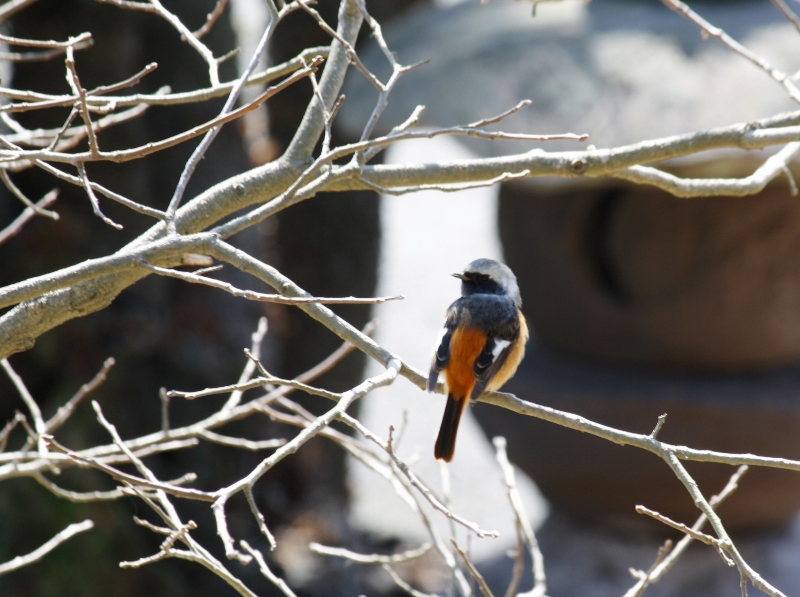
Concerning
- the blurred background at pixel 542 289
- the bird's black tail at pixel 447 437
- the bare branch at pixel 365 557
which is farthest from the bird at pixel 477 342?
the blurred background at pixel 542 289

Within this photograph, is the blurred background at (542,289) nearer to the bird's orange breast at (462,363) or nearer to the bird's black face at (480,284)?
the bird's black face at (480,284)

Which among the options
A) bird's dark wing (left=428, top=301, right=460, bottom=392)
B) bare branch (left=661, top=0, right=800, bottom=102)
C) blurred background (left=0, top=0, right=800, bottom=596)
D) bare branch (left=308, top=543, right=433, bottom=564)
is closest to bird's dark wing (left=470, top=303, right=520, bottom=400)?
bird's dark wing (left=428, top=301, right=460, bottom=392)

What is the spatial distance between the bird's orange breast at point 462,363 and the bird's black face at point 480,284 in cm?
36

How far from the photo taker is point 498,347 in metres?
3.35

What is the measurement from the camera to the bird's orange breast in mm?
3227

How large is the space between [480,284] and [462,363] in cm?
53

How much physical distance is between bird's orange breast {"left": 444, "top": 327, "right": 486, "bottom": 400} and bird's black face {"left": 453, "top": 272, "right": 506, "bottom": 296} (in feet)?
1.19

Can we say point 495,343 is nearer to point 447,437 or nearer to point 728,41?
point 447,437

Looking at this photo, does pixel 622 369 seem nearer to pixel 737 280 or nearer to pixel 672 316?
pixel 672 316

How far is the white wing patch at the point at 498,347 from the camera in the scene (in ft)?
10.7

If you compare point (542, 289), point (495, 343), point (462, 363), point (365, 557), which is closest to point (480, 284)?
point (495, 343)

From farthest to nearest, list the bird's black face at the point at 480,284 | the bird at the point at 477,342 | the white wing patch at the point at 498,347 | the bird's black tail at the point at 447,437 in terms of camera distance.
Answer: the bird's black face at the point at 480,284, the white wing patch at the point at 498,347, the bird at the point at 477,342, the bird's black tail at the point at 447,437

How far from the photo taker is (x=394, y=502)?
7.87m

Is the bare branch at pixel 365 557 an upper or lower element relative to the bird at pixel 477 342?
lower
